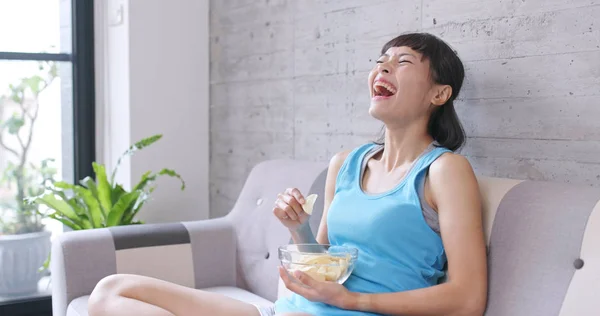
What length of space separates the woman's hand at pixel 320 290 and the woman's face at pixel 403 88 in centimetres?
49

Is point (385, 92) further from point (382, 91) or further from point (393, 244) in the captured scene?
point (393, 244)

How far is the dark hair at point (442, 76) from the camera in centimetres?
199

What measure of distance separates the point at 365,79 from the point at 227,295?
34.2 inches

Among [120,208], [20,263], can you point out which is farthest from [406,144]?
[20,263]

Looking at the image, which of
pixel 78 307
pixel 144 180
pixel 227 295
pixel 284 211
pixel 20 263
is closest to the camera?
pixel 284 211

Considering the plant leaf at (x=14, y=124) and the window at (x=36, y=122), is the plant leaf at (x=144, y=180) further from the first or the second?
the plant leaf at (x=14, y=124)

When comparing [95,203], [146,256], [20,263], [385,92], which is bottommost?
[20,263]

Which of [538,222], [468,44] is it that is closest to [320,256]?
[538,222]

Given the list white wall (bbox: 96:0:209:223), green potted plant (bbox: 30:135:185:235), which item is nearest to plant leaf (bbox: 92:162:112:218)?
green potted plant (bbox: 30:135:185:235)

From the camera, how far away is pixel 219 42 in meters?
3.56

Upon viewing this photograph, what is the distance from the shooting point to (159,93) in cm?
351

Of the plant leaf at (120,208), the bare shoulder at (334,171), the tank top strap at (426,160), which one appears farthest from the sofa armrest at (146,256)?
the tank top strap at (426,160)

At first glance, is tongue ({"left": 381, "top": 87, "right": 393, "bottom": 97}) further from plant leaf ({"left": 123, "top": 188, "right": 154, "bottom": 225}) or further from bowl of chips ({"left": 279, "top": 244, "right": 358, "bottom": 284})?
plant leaf ({"left": 123, "top": 188, "right": 154, "bottom": 225})

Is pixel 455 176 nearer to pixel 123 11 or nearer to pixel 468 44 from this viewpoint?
pixel 468 44
